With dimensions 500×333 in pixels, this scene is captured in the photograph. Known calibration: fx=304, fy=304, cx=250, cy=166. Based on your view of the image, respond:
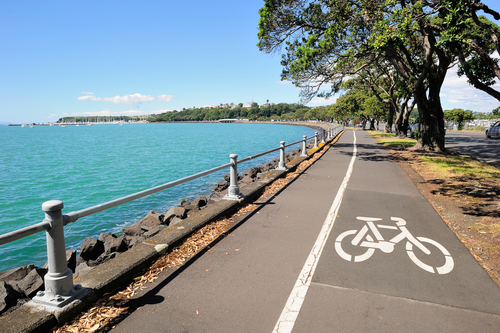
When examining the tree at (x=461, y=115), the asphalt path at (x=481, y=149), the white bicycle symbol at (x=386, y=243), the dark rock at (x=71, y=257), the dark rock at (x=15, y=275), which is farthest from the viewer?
the tree at (x=461, y=115)

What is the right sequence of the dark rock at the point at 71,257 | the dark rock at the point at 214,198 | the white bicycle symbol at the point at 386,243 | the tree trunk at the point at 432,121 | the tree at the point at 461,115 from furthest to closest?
the tree at the point at 461,115 < the tree trunk at the point at 432,121 < the dark rock at the point at 214,198 < the dark rock at the point at 71,257 < the white bicycle symbol at the point at 386,243

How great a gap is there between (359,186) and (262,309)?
23.5 feet

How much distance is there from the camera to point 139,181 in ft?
72.5

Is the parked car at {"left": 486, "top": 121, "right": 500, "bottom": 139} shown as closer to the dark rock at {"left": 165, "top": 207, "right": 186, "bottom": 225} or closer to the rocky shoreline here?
the rocky shoreline

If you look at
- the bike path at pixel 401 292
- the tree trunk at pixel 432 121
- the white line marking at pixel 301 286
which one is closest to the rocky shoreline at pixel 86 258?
the white line marking at pixel 301 286

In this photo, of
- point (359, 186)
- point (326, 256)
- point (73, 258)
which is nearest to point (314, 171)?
point (359, 186)

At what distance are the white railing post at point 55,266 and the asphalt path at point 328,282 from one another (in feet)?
2.23

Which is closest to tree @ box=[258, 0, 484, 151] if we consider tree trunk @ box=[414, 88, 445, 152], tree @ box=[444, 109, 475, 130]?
tree trunk @ box=[414, 88, 445, 152]

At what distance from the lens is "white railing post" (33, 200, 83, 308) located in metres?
3.00

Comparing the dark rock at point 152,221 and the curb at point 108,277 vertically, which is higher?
the curb at point 108,277

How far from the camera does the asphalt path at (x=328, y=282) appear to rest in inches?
122

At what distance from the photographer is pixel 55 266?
3076 mm

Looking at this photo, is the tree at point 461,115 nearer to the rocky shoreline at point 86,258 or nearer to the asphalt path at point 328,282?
the asphalt path at point 328,282

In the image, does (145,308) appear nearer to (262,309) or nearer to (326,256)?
(262,309)
